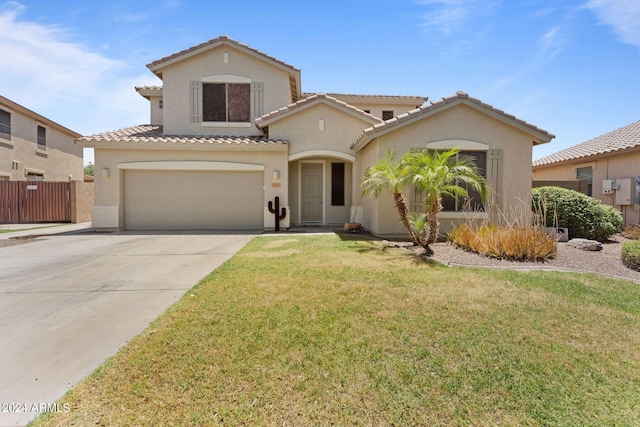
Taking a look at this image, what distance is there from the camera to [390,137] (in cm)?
1057

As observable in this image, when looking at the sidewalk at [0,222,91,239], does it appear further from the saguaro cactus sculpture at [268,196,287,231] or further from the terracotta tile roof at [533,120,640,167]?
the terracotta tile roof at [533,120,640,167]

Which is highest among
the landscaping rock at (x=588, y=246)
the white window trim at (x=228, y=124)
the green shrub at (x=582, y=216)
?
the white window trim at (x=228, y=124)

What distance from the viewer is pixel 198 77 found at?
1455 centimetres

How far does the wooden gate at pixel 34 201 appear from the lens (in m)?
17.0

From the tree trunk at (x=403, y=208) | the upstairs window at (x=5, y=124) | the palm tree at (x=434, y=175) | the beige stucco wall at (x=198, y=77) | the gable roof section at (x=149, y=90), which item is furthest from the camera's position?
the upstairs window at (x=5, y=124)

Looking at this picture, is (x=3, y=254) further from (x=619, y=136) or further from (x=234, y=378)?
(x=619, y=136)

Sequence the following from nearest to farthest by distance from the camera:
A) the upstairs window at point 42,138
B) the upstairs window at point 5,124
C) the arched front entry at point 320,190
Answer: the arched front entry at point 320,190
the upstairs window at point 5,124
the upstairs window at point 42,138

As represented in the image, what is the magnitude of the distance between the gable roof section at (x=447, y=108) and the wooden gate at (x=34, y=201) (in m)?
17.3

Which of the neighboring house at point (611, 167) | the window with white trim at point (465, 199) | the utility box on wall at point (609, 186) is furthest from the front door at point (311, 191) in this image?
the neighboring house at point (611, 167)

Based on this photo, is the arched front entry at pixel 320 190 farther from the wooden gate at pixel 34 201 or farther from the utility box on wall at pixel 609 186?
the wooden gate at pixel 34 201

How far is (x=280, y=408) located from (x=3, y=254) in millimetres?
10129

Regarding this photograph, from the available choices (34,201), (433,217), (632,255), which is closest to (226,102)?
(433,217)

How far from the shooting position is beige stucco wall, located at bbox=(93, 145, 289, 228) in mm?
12695

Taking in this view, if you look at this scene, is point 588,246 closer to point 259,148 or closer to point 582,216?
point 582,216
